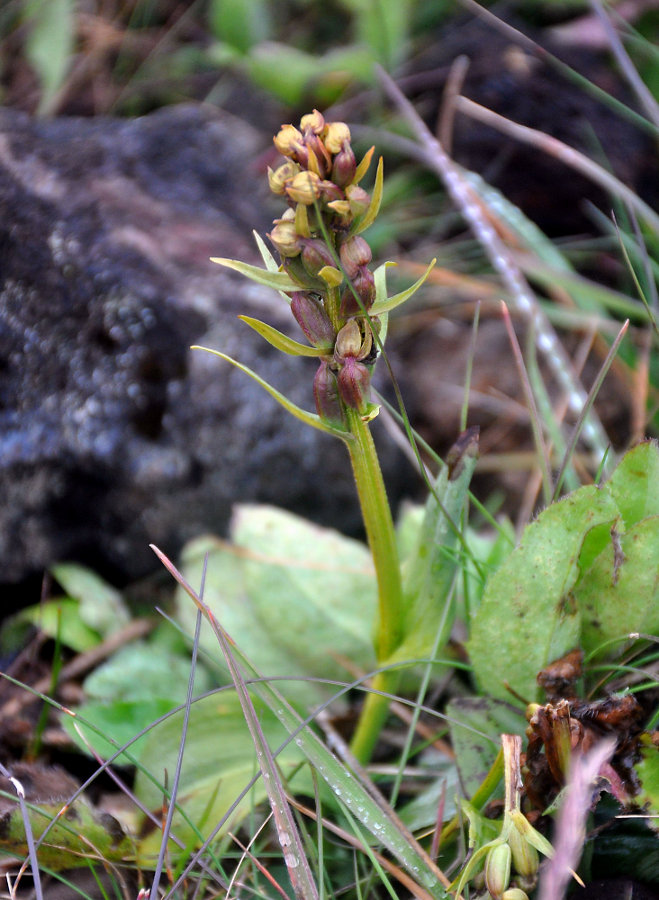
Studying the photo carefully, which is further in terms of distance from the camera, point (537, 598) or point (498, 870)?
point (537, 598)

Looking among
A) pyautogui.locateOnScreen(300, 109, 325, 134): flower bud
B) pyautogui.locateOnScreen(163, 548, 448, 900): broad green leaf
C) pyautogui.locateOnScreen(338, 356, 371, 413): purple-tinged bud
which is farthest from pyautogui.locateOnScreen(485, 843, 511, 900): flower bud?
pyautogui.locateOnScreen(300, 109, 325, 134): flower bud

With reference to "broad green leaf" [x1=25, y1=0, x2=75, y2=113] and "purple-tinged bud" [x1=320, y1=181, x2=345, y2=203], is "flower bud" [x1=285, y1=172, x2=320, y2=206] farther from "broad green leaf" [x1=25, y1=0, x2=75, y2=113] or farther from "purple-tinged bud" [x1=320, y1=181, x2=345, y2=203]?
"broad green leaf" [x1=25, y1=0, x2=75, y2=113]

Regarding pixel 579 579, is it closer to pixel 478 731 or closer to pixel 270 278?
pixel 478 731

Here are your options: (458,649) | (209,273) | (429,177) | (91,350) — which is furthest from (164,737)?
(429,177)

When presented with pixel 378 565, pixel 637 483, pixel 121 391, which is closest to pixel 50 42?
pixel 121 391

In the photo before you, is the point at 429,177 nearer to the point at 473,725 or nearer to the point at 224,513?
the point at 224,513

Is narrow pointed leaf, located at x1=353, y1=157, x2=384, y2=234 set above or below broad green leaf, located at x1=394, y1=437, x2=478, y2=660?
above

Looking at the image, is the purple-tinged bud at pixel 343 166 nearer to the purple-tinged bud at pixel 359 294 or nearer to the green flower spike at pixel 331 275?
the green flower spike at pixel 331 275
